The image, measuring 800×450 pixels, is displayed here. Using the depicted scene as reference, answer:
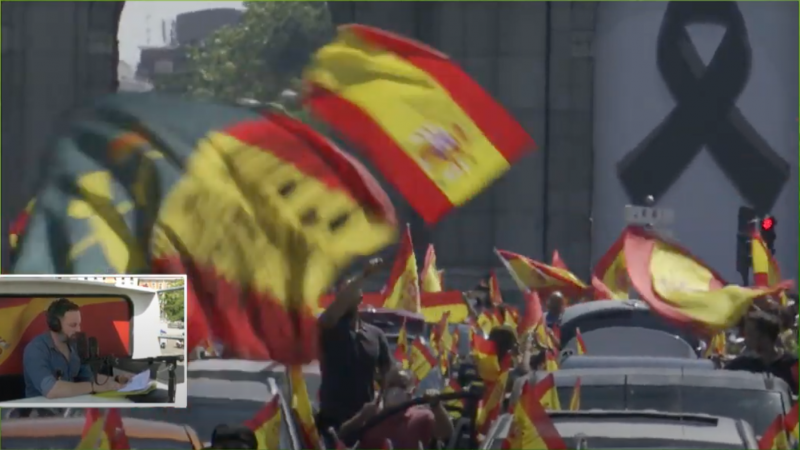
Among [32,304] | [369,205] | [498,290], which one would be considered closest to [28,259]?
[32,304]

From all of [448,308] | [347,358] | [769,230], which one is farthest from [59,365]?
[769,230]

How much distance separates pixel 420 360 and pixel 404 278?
50 centimetres

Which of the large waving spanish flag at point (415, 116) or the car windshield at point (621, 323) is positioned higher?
the large waving spanish flag at point (415, 116)

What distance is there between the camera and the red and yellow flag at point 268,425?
7.69 metres

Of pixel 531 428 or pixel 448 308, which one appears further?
pixel 448 308

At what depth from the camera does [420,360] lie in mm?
7965

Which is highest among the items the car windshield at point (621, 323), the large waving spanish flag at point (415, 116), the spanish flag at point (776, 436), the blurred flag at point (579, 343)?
the large waving spanish flag at point (415, 116)

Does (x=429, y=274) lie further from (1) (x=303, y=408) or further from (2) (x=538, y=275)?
(1) (x=303, y=408)

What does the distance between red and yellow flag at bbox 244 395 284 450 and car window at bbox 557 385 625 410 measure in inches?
46.6

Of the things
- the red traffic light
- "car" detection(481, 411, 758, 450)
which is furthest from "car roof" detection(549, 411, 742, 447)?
the red traffic light

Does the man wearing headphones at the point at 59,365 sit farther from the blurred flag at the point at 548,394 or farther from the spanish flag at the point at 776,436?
the spanish flag at the point at 776,436

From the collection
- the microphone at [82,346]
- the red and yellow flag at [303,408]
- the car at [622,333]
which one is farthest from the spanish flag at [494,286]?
the microphone at [82,346]

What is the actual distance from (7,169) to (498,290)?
7.09 ft

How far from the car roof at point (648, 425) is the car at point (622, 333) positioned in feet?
1.49
